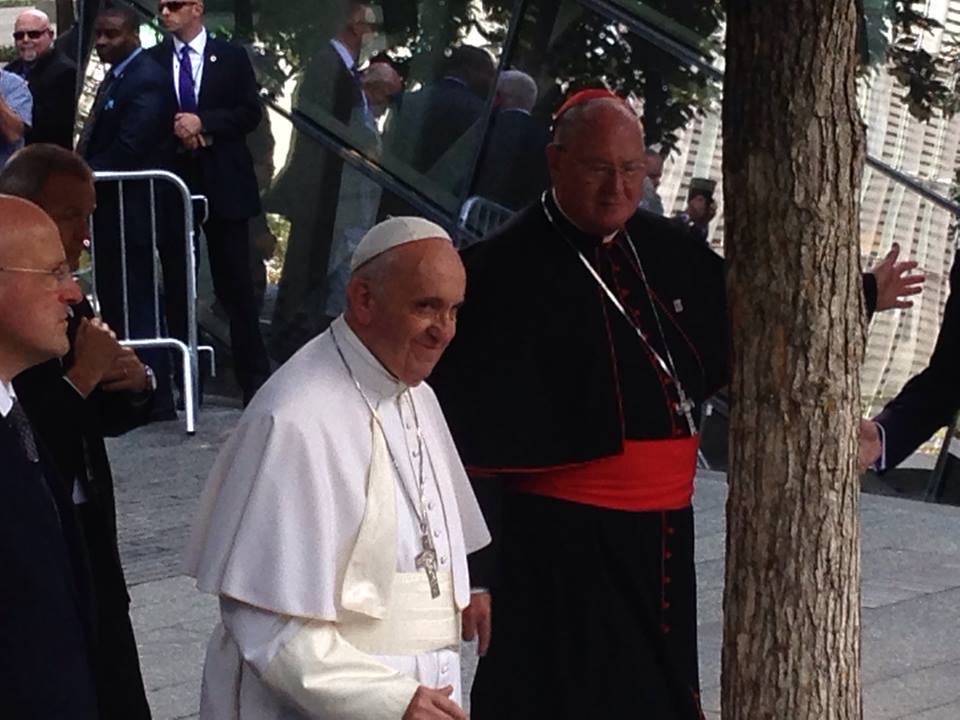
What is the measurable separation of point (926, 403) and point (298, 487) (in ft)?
6.82

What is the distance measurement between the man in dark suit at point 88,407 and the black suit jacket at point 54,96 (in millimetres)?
7957

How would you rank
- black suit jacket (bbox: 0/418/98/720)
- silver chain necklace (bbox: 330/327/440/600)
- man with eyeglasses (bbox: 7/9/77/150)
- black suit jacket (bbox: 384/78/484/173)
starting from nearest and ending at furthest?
black suit jacket (bbox: 0/418/98/720) < silver chain necklace (bbox: 330/327/440/600) < black suit jacket (bbox: 384/78/484/173) < man with eyeglasses (bbox: 7/9/77/150)

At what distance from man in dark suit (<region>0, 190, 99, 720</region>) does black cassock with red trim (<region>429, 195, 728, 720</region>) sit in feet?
4.19

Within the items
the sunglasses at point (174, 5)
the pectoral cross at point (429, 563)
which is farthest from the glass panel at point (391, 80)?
the pectoral cross at point (429, 563)

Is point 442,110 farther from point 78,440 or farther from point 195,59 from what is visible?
point 78,440

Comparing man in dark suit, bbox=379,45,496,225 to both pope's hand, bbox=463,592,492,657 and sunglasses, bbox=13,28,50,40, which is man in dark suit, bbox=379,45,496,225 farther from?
pope's hand, bbox=463,592,492,657

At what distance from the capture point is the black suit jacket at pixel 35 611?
2.88 meters

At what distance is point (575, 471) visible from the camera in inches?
173

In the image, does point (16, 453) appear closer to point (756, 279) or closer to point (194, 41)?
point (756, 279)

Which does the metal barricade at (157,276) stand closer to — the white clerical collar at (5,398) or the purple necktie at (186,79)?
the purple necktie at (186,79)

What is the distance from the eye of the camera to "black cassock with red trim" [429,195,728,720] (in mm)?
4344

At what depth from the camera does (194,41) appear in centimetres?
997

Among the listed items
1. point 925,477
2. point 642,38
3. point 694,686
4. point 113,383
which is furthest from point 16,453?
point 642,38

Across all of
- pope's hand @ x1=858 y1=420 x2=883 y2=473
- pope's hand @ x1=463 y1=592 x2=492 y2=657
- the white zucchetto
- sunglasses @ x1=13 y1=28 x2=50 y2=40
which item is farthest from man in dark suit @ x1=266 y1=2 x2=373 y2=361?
the white zucchetto
